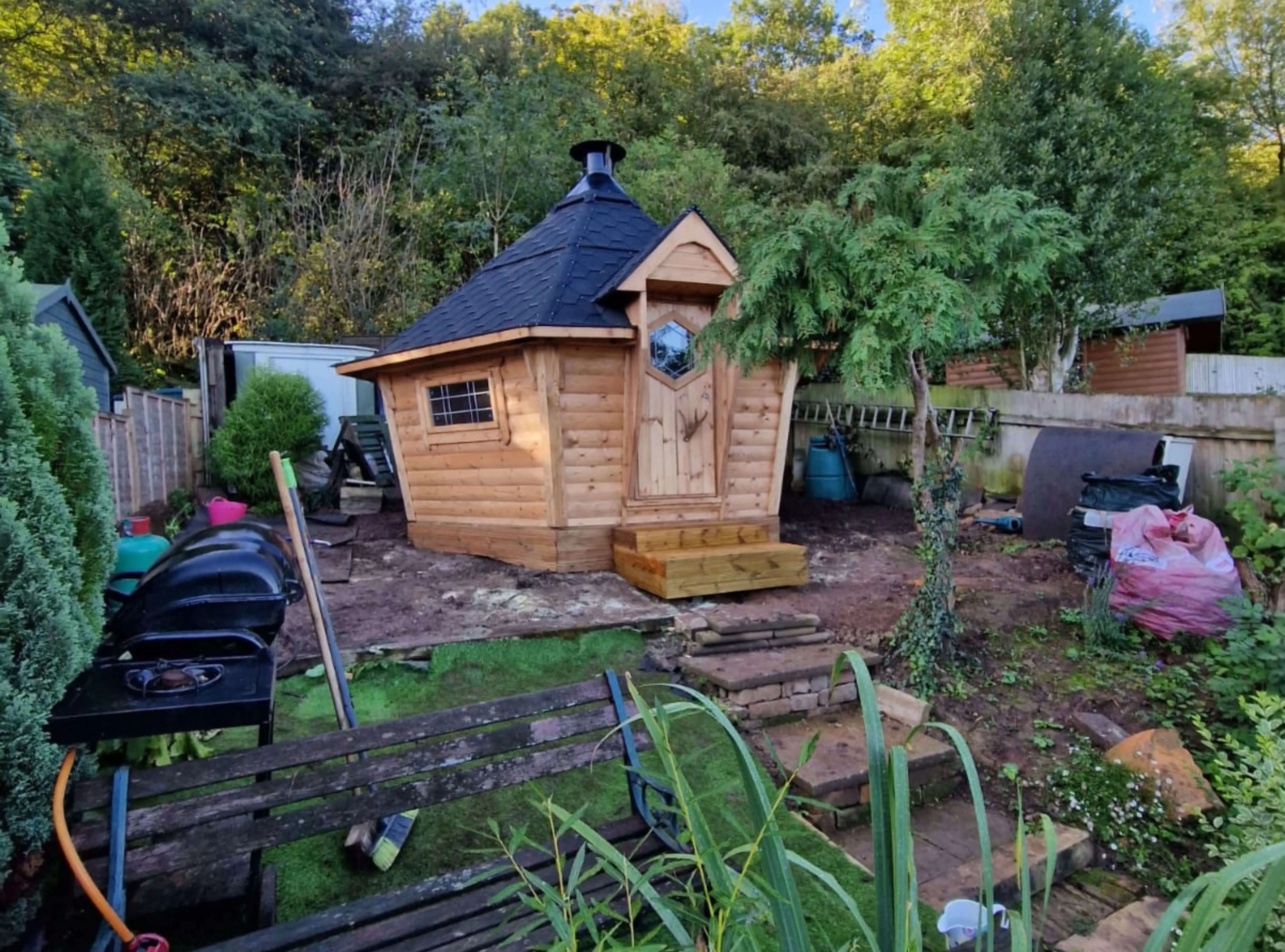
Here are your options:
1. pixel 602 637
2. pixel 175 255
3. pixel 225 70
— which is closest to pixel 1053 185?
pixel 602 637

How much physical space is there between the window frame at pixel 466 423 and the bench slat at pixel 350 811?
16.1 ft

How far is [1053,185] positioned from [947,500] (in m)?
7.98

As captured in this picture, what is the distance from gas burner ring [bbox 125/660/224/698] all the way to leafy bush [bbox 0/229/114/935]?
0.14 meters

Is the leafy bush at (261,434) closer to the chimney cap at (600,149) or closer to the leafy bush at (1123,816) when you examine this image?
the chimney cap at (600,149)

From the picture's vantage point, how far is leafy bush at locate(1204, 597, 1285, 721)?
358 cm

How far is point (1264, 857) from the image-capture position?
101cm

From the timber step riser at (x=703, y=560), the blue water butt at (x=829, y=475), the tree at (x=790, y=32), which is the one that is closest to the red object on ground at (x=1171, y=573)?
the timber step riser at (x=703, y=560)

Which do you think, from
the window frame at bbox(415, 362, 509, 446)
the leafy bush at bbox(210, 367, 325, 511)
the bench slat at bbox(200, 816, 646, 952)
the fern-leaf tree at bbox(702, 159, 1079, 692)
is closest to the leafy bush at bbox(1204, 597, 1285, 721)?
the fern-leaf tree at bbox(702, 159, 1079, 692)

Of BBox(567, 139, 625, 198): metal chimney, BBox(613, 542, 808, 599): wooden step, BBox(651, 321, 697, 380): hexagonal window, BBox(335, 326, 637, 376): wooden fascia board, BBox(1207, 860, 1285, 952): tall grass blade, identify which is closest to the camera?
BBox(1207, 860, 1285, 952): tall grass blade

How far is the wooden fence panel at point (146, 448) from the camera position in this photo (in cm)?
699

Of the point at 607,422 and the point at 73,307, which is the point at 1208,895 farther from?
the point at 73,307

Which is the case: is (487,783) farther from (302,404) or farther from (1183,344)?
(1183,344)

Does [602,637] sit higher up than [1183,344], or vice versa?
[1183,344]

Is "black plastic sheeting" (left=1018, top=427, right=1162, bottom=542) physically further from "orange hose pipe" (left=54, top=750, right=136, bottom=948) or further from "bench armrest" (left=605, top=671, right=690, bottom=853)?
"orange hose pipe" (left=54, top=750, right=136, bottom=948)
